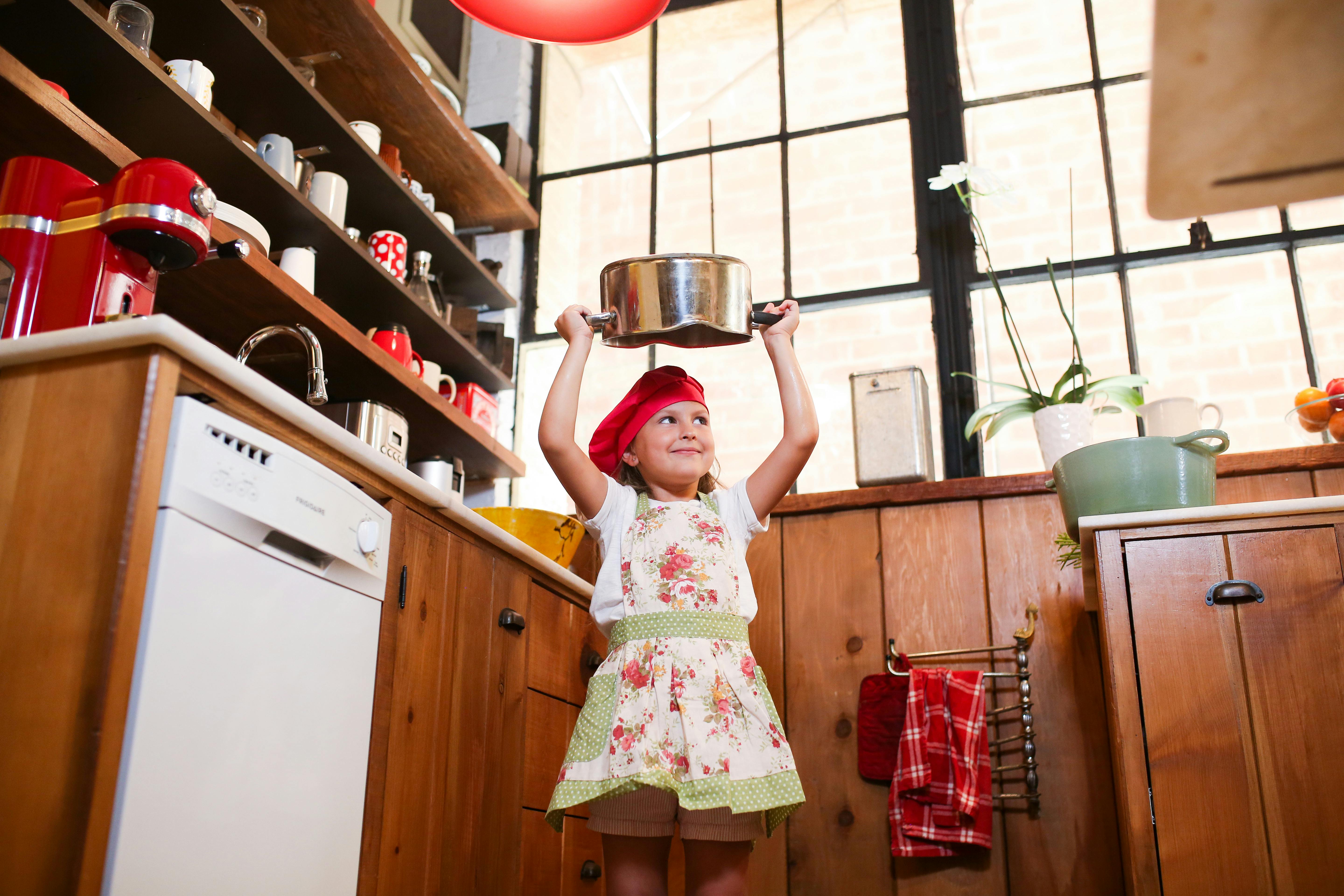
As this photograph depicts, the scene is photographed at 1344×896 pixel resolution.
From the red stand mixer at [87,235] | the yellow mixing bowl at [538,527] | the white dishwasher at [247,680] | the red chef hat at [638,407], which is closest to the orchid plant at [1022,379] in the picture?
the red chef hat at [638,407]

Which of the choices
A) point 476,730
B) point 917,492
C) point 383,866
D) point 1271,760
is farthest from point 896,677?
point 383,866

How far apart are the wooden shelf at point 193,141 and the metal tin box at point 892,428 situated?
96cm

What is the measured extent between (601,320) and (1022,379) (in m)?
1.30

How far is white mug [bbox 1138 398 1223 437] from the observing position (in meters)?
2.16

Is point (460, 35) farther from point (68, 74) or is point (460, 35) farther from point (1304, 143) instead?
point (1304, 143)

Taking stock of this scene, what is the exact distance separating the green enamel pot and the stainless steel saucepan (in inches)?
23.8

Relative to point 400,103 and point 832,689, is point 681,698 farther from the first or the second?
point 400,103

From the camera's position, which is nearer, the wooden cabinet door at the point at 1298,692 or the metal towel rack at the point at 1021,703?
the wooden cabinet door at the point at 1298,692

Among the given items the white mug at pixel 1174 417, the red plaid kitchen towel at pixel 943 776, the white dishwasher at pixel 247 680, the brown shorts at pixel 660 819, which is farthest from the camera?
the white mug at pixel 1174 417

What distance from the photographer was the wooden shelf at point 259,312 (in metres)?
1.50

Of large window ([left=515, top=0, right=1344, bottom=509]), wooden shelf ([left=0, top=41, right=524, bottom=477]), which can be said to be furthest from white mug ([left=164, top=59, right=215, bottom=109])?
large window ([left=515, top=0, right=1344, bottom=509])

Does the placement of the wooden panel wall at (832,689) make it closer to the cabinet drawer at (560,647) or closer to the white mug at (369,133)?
the cabinet drawer at (560,647)

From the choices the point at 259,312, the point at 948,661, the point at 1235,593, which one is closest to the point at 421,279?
the point at 259,312

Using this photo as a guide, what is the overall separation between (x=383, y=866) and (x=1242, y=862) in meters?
1.13
